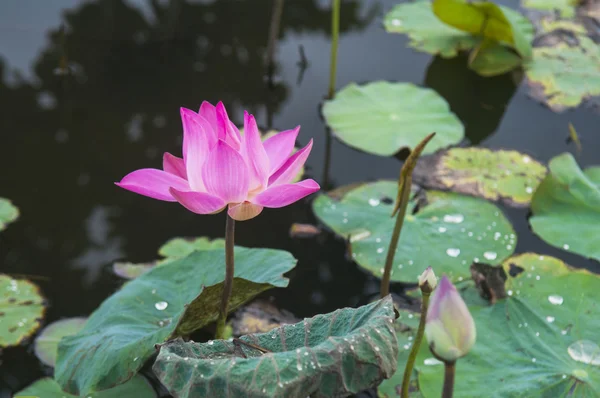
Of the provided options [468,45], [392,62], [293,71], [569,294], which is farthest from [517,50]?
[569,294]

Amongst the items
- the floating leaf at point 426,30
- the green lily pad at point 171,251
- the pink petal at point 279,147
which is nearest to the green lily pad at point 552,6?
the floating leaf at point 426,30

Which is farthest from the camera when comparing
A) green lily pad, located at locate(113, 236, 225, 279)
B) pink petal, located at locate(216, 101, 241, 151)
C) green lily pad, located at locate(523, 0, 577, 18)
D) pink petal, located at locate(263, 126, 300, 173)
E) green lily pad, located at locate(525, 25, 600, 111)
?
green lily pad, located at locate(523, 0, 577, 18)

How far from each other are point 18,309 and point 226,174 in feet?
3.99

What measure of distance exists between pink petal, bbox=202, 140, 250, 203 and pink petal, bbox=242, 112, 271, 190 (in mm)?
28

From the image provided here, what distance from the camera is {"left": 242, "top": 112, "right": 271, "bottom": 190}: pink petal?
3.86ft

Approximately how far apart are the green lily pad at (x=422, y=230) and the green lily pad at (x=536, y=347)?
0.86 feet

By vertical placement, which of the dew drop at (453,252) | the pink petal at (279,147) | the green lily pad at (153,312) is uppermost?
the pink petal at (279,147)

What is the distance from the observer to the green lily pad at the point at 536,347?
150 centimetres

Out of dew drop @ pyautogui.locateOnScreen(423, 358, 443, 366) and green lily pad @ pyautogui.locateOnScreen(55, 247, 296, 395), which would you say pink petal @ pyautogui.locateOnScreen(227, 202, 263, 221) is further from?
dew drop @ pyautogui.locateOnScreen(423, 358, 443, 366)

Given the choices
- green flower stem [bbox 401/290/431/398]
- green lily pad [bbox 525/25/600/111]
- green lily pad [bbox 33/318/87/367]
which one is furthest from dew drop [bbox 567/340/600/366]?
green lily pad [bbox 525/25/600/111]

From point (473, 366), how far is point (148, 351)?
31.5 inches

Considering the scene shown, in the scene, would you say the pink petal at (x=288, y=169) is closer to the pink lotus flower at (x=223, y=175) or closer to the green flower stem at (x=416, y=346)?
the pink lotus flower at (x=223, y=175)

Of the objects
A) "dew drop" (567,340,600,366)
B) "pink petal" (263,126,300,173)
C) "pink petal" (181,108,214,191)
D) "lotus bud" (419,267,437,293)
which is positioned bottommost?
"dew drop" (567,340,600,366)

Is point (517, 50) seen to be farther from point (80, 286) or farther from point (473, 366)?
point (80, 286)
